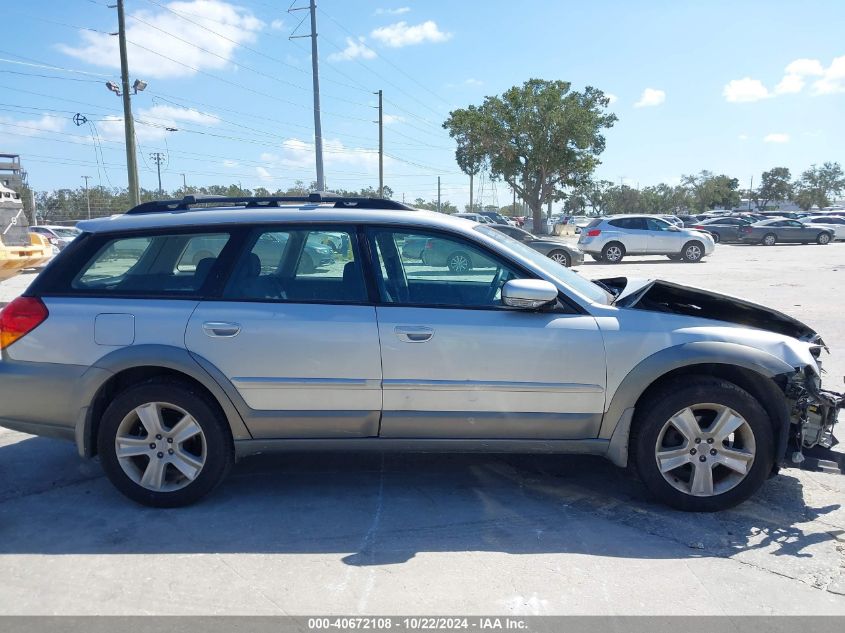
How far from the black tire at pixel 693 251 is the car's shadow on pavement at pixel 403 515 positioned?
20258 mm

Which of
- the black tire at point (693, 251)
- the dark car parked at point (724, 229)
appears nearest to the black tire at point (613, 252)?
the black tire at point (693, 251)

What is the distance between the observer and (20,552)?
3.42m

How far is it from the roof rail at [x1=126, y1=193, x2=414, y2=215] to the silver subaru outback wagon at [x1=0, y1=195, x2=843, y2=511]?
320 millimetres

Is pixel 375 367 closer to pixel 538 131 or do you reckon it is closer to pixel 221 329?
pixel 221 329

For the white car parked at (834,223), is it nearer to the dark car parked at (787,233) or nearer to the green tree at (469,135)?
the dark car parked at (787,233)

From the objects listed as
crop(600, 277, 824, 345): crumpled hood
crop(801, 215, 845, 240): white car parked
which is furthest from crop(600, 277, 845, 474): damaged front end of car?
crop(801, 215, 845, 240): white car parked

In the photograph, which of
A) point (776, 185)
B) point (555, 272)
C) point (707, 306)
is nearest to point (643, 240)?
point (707, 306)

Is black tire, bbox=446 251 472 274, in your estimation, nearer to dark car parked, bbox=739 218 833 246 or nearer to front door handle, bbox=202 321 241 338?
front door handle, bbox=202 321 241 338

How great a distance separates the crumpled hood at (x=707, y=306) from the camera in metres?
3.98

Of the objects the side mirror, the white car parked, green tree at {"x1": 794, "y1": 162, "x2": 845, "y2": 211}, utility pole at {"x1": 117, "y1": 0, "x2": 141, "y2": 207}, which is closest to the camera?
the side mirror

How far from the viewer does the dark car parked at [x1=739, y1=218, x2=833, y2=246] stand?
33656 millimetres

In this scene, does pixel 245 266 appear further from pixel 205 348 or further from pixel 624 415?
pixel 624 415

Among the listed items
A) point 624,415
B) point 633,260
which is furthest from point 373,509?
point 633,260
